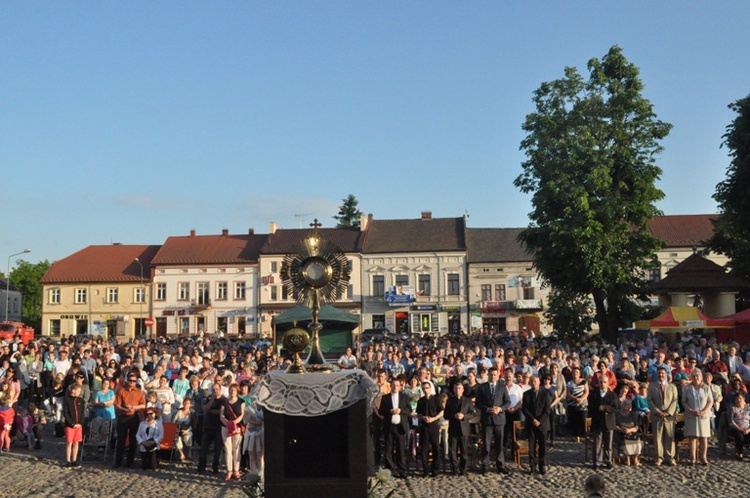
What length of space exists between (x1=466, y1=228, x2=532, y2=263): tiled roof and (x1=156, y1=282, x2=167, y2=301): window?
2572cm

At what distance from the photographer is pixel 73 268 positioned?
69.6 m

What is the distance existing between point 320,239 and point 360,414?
106 inches

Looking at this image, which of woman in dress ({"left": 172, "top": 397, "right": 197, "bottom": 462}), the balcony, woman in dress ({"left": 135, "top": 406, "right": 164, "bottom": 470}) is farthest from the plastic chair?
the balcony

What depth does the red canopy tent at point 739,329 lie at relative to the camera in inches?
1021

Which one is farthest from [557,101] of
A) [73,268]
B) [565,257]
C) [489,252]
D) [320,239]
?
[73,268]

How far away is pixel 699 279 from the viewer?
1225 inches

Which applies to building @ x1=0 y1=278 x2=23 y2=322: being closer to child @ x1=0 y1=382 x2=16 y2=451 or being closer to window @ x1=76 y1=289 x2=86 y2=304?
window @ x1=76 y1=289 x2=86 y2=304

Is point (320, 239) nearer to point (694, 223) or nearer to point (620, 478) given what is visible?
point (620, 478)

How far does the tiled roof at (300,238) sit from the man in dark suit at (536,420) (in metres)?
50.4

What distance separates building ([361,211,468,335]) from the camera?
62.2m

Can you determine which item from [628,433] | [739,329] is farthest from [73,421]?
[739,329]

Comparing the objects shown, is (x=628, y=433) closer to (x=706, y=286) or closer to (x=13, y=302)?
(x=706, y=286)

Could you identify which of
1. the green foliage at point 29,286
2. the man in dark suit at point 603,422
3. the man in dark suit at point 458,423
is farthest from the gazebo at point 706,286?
the green foliage at point 29,286

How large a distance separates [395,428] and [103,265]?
2430 inches
